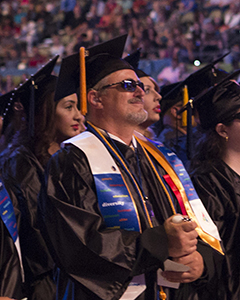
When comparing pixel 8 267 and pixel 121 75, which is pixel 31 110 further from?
pixel 8 267

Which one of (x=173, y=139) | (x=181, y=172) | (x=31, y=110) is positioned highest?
(x=31, y=110)

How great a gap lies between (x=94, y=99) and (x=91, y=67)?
23cm

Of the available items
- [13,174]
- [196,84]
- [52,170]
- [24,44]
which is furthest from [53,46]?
[52,170]

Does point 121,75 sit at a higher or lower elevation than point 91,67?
lower

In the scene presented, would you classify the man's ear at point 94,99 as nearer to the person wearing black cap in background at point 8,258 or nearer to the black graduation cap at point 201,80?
the person wearing black cap in background at point 8,258

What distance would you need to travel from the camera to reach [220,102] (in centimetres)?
288

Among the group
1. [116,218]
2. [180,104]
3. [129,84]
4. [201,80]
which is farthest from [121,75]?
[180,104]

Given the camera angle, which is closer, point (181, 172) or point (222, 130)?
point (181, 172)

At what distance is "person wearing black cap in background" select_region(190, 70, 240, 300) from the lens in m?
2.55

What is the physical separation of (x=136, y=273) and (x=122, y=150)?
73 cm

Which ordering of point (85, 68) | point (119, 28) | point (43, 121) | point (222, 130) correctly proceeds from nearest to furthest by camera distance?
point (85, 68), point (222, 130), point (43, 121), point (119, 28)

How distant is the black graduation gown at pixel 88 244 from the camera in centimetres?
182

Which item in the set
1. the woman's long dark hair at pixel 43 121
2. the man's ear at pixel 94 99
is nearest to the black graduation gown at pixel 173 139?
the woman's long dark hair at pixel 43 121

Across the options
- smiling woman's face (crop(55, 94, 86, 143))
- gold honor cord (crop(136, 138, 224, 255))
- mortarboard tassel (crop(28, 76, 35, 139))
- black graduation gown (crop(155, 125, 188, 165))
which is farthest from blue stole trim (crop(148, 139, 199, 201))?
black graduation gown (crop(155, 125, 188, 165))
